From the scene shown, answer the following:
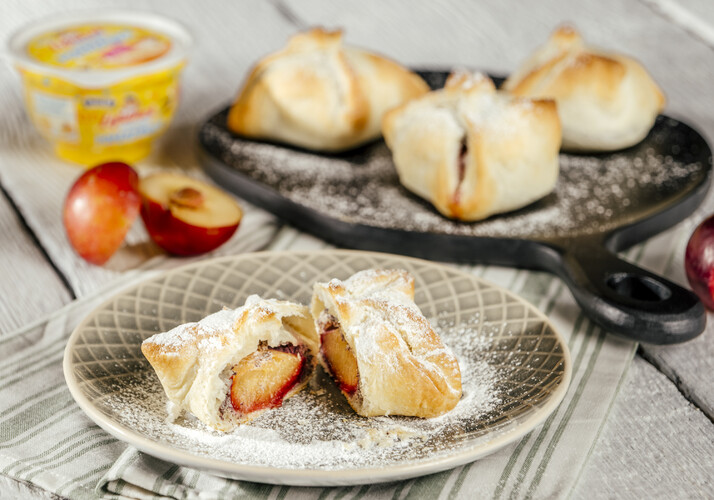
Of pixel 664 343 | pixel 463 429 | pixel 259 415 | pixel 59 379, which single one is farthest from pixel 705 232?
pixel 59 379

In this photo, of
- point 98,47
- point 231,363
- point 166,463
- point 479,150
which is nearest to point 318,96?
point 479,150

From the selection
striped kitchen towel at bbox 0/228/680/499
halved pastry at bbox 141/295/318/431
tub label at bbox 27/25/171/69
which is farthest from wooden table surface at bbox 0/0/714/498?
halved pastry at bbox 141/295/318/431

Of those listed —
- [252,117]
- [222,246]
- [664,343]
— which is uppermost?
[664,343]

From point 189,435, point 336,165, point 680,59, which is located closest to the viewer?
point 189,435

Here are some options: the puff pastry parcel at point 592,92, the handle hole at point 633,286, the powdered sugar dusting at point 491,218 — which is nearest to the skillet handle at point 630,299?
the handle hole at point 633,286

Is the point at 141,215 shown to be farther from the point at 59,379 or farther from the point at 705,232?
the point at 705,232

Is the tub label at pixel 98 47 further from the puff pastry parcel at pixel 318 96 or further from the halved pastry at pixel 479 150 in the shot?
the halved pastry at pixel 479 150
